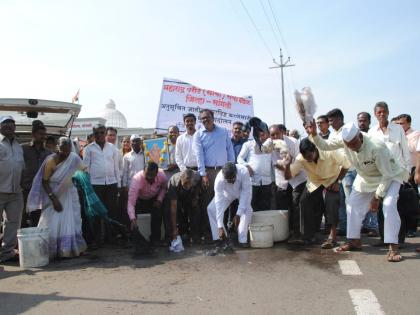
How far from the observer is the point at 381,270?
16.6 feet

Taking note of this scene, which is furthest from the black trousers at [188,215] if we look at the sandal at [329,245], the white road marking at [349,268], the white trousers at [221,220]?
the white road marking at [349,268]

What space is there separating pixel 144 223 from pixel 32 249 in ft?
6.33

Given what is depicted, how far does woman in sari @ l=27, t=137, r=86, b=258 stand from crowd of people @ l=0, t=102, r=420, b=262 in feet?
0.05

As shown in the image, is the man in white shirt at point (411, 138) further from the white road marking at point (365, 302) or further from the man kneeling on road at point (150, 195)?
the man kneeling on road at point (150, 195)

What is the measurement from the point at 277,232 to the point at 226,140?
182cm

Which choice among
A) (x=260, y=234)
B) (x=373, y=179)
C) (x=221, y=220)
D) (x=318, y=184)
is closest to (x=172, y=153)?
(x=221, y=220)

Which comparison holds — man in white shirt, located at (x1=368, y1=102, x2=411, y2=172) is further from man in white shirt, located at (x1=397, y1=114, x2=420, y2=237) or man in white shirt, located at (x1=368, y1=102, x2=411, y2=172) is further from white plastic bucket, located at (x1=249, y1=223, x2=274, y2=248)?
white plastic bucket, located at (x1=249, y1=223, x2=274, y2=248)

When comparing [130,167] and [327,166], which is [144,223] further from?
[327,166]

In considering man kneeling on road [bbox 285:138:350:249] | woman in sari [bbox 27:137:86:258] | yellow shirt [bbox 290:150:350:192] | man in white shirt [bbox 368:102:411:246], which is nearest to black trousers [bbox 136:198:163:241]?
woman in sari [bbox 27:137:86:258]

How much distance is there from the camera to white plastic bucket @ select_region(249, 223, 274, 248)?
6.59m

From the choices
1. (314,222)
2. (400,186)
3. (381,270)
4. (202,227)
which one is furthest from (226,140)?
(381,270)

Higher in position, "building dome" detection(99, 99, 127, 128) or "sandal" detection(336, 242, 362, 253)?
"building dome" detection(99, 99, 127, 128)

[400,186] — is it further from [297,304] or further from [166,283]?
[166,283]

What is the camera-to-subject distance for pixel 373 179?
5883 mm
